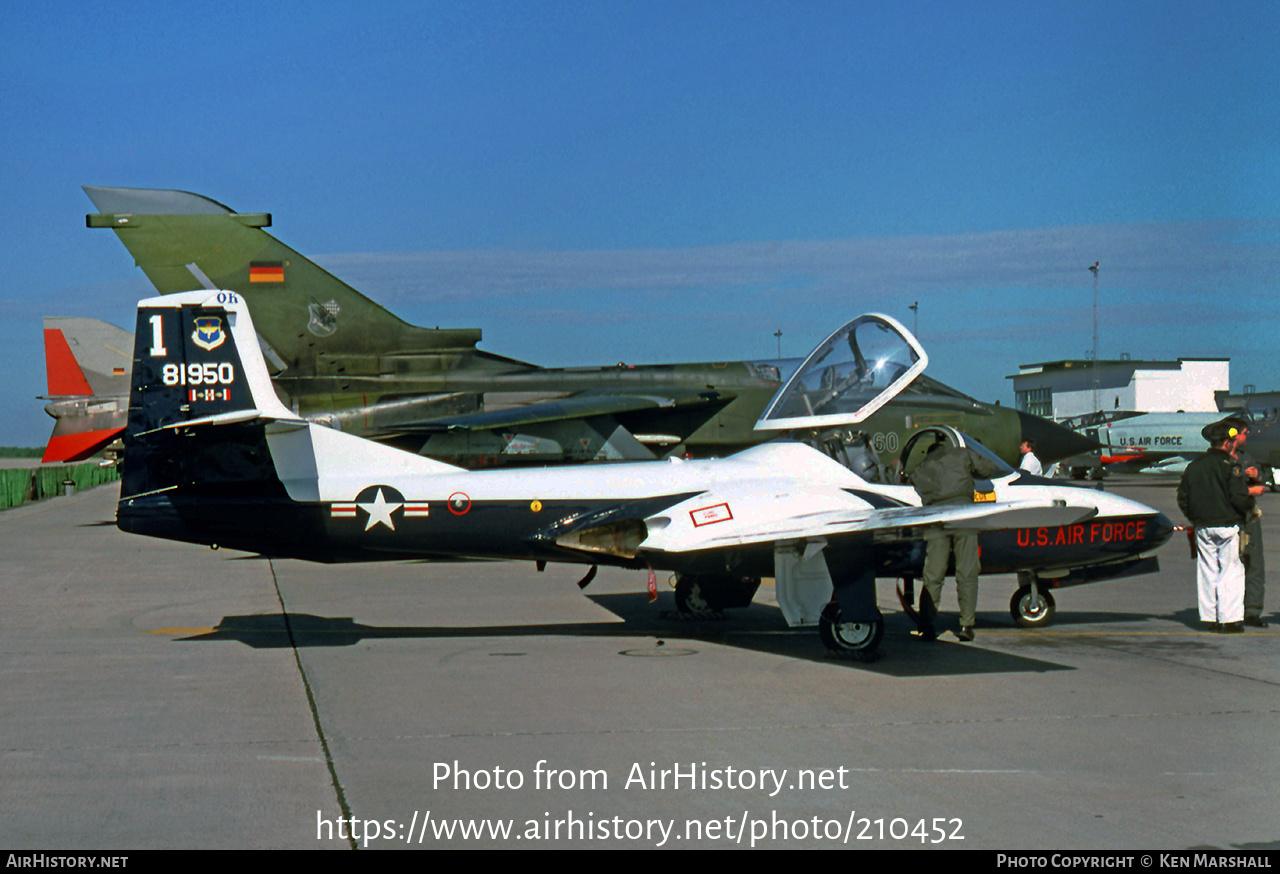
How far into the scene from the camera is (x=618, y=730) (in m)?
6.67

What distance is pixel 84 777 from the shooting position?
5.68m

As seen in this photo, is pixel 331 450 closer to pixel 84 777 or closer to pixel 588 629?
pixel 588 629

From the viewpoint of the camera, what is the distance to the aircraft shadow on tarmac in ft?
29.0

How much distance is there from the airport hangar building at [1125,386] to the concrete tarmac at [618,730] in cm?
8415

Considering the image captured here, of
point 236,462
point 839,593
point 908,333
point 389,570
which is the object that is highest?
point 908,333

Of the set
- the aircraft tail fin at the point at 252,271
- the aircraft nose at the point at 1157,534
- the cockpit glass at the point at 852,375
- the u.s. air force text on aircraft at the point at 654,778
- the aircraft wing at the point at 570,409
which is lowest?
the u.s. air force text on aircraft at the point at 654,778

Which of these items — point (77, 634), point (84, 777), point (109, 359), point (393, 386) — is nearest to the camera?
point (84, 777)

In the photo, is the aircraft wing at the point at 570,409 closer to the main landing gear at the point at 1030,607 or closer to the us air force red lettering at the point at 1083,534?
the main landing gear at the point at 1030,607

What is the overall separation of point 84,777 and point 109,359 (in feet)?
76.5

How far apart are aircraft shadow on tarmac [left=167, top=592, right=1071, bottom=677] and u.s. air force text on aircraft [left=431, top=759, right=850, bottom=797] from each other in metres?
3.03

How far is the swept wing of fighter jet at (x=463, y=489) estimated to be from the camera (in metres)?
9.24

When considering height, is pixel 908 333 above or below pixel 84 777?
above

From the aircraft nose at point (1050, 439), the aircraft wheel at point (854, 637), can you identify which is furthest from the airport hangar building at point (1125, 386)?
the aircraft wheel at point (854, 637)
